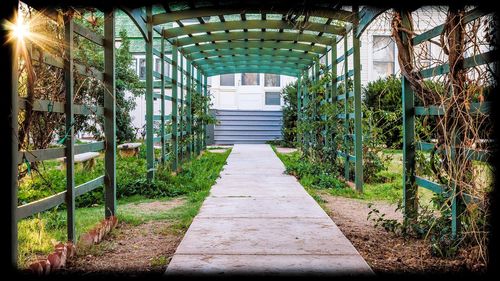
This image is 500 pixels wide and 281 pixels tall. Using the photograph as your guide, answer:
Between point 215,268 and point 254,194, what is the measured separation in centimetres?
315

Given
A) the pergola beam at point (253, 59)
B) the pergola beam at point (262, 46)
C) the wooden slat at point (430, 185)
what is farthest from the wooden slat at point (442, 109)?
the pergola beam at point (253, 59)

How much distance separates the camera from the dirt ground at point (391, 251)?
3.15 m

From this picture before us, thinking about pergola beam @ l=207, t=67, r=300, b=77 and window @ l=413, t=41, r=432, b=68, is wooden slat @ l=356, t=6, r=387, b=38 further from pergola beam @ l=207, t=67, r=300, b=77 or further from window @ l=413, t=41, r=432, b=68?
pergola beam @ l=207, t=67, r=300, b=77

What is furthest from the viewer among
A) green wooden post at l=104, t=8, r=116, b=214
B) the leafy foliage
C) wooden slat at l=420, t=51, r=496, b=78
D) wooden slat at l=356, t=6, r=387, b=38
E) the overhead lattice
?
the leafy foliage

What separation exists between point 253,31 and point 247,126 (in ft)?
37.6

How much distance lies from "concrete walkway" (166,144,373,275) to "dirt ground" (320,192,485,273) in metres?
0.16

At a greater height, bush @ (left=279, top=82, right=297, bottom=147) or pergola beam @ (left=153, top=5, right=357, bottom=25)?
pergola beam @ (left=153, top=5, right=357, bottom=25)

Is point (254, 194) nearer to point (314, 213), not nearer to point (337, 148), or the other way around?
point (314, 213)

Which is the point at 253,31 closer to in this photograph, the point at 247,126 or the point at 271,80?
the point at 247,126

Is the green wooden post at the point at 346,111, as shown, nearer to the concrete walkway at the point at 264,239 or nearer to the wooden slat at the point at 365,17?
the wooden slat at the point at 365,17

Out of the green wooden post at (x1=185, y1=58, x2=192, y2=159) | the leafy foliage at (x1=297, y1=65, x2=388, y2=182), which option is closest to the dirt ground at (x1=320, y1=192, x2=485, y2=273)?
the leafy foliage at (x1=297, y1=65, x2=388, y2=182)

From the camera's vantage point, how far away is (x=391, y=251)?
366 centimetres

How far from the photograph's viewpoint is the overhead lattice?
6.02 m

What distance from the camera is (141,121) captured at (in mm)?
19609
